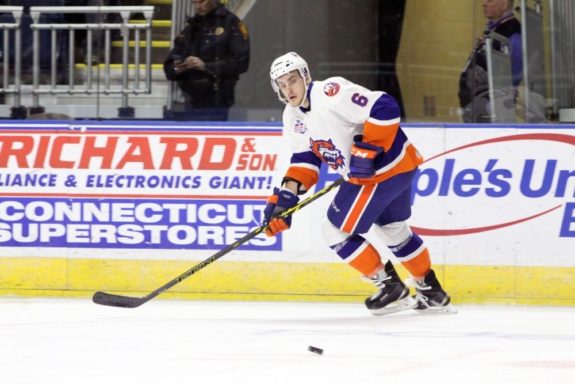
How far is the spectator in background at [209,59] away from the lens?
5988mm

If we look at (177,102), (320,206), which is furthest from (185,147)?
(320,206)

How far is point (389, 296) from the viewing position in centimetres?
514

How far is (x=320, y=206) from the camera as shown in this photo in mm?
5793

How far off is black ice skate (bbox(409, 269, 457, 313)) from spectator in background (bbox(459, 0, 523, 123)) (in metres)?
0.95

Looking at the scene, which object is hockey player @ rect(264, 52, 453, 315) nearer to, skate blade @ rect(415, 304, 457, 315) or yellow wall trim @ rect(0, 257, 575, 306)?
skate blade @ rect(415, 304, 457, 315)

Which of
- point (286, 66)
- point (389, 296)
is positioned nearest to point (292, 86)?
point (286, 66)

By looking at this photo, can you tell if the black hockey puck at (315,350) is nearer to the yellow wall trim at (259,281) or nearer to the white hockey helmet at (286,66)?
the white hockey helmet at (286,66)

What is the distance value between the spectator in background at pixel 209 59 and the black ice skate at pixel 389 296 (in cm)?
128

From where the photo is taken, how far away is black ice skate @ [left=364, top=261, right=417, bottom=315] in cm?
514

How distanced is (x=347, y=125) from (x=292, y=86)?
270 millimetres

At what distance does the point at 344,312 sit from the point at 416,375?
1.87 meters

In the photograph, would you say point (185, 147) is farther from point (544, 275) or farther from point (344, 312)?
point (544, 275)

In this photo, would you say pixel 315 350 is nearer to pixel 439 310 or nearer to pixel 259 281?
pixel 439 310

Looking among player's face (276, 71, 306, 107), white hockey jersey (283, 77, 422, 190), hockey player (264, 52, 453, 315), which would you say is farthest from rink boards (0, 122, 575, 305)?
player's face (276, 71, 306, 107)
